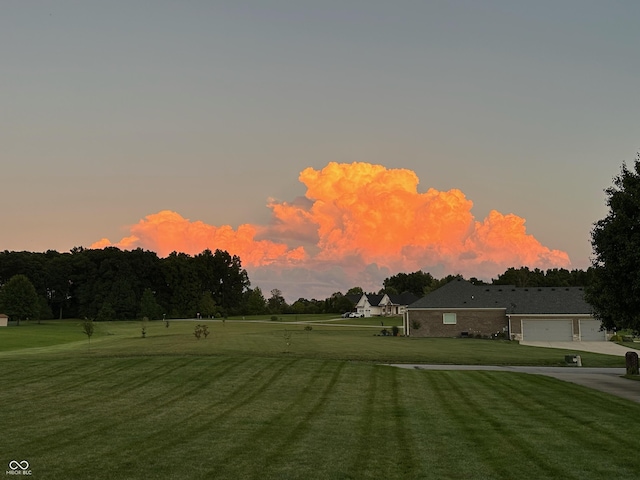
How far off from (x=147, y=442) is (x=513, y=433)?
915 cm

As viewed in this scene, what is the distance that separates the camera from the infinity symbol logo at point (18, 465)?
11891 mm

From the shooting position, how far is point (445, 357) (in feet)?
130

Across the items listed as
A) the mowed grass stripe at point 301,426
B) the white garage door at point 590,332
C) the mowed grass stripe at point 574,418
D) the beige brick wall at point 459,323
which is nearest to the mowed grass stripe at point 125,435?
the mowed grass stripe at point 301,426

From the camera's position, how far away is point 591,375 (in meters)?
31.2

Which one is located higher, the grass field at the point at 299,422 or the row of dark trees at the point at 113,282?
the row of dark trees at the point at 113,282

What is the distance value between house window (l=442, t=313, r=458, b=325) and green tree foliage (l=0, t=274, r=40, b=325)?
252 feet

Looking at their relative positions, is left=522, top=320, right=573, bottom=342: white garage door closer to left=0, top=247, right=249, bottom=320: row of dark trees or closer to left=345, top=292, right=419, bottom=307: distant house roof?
left=345, top=292, right=419, bottom=307: distant house roof

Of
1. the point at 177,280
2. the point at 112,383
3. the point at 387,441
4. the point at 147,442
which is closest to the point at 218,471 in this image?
the point at 147,442

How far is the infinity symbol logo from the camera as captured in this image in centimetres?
1189

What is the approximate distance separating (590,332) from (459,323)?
43.1ft

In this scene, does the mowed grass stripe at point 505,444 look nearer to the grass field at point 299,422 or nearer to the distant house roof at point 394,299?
the grass field at point 299,422

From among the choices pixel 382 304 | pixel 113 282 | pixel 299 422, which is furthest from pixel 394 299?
pixel 299 422

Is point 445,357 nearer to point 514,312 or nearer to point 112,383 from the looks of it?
point 112,383

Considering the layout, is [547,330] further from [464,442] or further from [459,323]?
[464,442]
